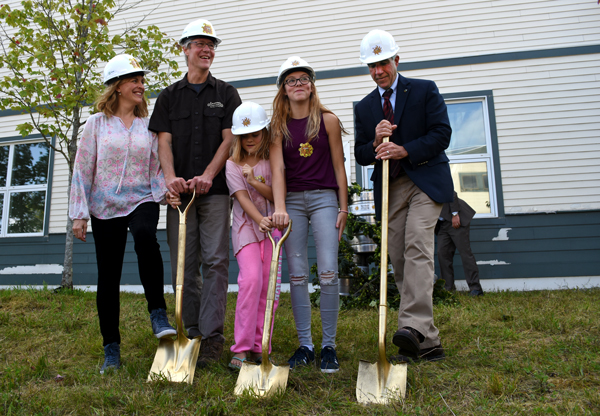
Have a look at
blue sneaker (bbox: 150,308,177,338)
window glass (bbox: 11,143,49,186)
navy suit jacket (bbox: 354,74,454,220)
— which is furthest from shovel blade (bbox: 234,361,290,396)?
window glass (bbox: 11,143,49,186)

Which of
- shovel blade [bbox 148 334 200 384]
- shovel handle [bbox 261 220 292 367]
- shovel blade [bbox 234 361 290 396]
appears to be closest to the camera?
shovel blade [bbox 234 361 290 396]

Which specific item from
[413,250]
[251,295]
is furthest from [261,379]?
[413,250]

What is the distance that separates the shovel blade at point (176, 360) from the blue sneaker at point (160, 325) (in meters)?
0.05

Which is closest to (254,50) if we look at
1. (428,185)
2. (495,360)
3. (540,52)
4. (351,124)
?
(351,124)

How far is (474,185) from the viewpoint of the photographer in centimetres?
745

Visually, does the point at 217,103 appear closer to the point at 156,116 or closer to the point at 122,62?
the point at 156,116

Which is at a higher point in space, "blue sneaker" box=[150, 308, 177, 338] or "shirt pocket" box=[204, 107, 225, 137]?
"shirt pocket" box=[204, 107, 225, 137]

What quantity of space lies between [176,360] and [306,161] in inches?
60.3

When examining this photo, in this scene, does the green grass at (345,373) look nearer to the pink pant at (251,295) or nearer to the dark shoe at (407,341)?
the dark shoe at (407,341)

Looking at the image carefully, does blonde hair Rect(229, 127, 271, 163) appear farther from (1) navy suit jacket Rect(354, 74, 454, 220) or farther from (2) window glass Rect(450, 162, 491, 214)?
(2) window glass Rect(450, 162, 491, 214)

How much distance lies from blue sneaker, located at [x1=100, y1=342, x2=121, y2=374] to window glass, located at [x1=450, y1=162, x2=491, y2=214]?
227 inches

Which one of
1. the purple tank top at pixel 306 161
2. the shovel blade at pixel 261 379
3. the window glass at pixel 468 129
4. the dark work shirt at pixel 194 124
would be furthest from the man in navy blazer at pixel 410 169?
the window glass at pixel 468 129

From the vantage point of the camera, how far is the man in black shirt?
3.28 metres

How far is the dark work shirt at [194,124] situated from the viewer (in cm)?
338
